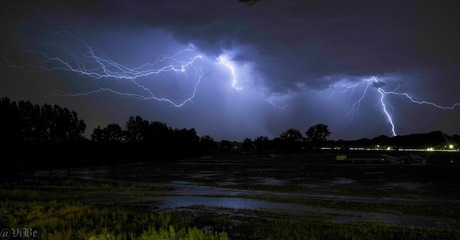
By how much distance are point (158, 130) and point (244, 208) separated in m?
160

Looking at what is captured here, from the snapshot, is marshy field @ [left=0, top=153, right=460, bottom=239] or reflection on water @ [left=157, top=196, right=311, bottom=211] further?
reflection on water @ [left=157, top=196, right=311, bottom=211]

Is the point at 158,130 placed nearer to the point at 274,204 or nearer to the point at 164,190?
the point at 164,190

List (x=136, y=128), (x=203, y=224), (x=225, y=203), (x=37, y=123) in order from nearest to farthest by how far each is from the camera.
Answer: (x=203, y=224) < (x=225, y=203) < (x=37, y=123) < (x=136, y=128)

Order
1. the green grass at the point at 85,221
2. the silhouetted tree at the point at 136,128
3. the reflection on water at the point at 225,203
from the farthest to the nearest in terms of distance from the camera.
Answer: the silhouetted tree at the point at 136,128 → the reflection on water at the point at 225,203 → the green grass at the point at 85,221

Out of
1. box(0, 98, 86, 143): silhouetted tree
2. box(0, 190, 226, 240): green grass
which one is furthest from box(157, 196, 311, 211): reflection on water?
box(0, 98, 86, 143): silhouetted tree

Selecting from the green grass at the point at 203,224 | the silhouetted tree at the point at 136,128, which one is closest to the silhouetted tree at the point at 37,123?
the silhouetted tree at the point at 136,128

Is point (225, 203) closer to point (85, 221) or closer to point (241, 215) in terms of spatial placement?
point (241, 215)

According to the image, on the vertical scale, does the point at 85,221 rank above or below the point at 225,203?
above

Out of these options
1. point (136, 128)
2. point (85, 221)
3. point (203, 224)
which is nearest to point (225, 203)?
point (203, 224)

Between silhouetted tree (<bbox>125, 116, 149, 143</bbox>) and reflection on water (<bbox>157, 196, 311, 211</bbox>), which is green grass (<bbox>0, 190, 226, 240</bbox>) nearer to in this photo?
reflection on water (<bbox>157, 196, 311, 211</bbox>)

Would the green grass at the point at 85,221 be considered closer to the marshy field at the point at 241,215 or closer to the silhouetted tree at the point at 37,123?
the marshy field at the point at 241,215

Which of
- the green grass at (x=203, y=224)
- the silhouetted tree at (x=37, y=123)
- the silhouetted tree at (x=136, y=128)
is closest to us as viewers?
the green grass at (x=203, y=224)

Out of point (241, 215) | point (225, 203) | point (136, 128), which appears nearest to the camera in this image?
point (241, 215)

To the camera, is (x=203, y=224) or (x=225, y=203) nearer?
(x=203, y=224)
